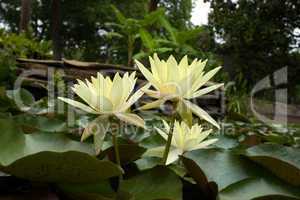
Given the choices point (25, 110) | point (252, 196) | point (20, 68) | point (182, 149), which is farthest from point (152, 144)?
point (20, 68)

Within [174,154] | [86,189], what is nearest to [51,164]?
[86,189]

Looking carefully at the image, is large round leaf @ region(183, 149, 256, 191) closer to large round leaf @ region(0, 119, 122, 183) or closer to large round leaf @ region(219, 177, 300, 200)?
large round leaf @ region(219, 177, 300, 200)

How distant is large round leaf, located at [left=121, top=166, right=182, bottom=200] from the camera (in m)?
0.43

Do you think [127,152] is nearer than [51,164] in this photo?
No

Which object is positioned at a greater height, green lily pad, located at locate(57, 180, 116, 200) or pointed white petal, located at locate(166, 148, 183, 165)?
pointed white petal, located at locate(166, 148, 183, 165)

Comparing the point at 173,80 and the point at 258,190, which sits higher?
the point at 173,80

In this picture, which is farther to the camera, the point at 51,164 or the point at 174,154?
the point at 174,154

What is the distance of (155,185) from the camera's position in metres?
0.45

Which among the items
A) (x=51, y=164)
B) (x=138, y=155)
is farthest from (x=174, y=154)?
(x=51, y=164)

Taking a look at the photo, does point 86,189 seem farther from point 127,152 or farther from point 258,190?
point 258,190

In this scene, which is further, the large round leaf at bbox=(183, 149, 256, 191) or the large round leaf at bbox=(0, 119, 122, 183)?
the large round leaf at bbox=(183, 149, 256, 191)

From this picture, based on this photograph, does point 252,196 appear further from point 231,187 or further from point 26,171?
point 26,171

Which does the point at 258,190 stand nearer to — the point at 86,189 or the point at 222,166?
the point at 222,166

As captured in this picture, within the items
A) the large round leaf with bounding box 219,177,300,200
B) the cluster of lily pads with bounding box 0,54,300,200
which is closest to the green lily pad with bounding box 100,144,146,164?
the cluster of lily pads with bounding box 0,54,300,200
